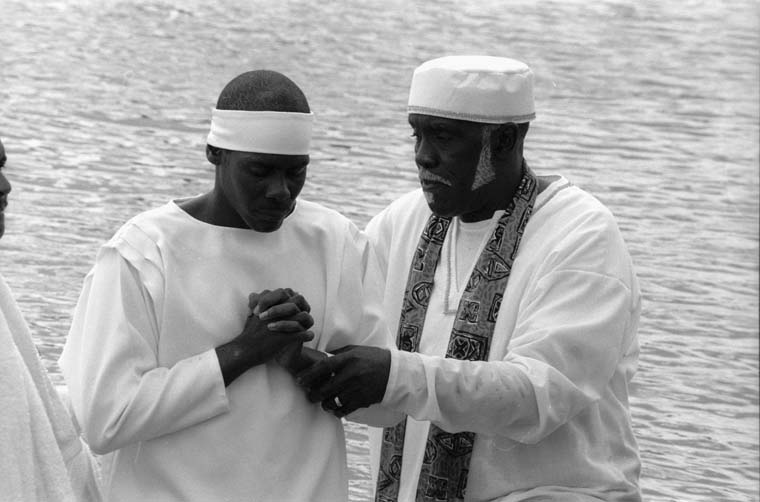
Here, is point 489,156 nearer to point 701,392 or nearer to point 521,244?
point 521,244

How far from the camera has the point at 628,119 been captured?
16891 millimetres

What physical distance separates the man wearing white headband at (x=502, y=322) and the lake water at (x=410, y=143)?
225 centimetres

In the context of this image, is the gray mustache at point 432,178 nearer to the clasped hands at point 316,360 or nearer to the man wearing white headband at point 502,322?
the man wearing white headband at point 502,322

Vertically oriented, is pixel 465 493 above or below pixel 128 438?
below

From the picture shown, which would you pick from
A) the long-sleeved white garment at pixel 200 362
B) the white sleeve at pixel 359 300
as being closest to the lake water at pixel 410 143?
the white sleeve at pixel 359 300

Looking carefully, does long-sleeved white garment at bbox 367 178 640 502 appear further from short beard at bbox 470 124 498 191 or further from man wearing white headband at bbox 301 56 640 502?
short beard at bbox 470 124 498 191

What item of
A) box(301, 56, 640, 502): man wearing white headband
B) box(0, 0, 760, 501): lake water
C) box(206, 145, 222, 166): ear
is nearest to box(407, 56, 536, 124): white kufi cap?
box(301, 56, 640, 502): man wearing white headband

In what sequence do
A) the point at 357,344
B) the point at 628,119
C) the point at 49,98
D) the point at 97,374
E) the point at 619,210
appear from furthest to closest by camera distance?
the point at 628,119
the point at 49,98
the point at 619,210
the point at 357,344
the point at 97,374

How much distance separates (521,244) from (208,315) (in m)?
1.27

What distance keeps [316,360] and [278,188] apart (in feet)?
1.53

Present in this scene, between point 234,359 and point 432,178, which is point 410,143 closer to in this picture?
point 432,178

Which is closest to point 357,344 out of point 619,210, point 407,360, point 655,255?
point 407,360

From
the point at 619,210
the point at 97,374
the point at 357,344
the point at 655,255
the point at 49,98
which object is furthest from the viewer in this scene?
the point at 49,98

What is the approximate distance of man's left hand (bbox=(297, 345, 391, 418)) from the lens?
4.50 metres
